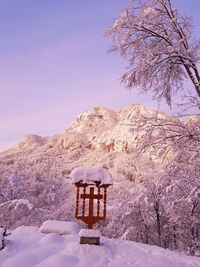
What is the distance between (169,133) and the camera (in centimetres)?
580

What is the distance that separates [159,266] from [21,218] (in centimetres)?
3155

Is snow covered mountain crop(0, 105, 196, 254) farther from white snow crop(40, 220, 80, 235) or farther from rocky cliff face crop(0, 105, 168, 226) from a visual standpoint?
white snow crop(40, 220, 80, 235)

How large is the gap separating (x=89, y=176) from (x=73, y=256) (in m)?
2.81

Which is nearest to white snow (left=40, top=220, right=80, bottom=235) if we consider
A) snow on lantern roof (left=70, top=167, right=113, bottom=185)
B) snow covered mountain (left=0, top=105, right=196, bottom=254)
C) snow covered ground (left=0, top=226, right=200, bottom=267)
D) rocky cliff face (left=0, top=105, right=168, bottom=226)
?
snow covered ground (left=0, top=226, right=200, bottom=267)

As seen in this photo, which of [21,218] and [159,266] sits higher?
[159,266]

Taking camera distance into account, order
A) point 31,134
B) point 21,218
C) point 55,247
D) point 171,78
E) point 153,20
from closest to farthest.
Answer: point 153,20
point 171,78
point 55,247
point 21,218
point 31,134

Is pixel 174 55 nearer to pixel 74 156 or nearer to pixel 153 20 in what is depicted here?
pixel 153 20

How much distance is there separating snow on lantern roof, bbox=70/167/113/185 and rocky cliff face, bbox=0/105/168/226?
371 cm

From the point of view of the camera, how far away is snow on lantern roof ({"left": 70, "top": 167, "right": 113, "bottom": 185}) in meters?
9.12

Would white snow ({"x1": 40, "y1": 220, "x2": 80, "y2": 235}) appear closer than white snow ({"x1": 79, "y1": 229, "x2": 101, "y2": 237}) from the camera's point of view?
No

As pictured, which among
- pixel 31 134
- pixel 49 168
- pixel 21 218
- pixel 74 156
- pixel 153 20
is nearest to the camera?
pixel 153 20

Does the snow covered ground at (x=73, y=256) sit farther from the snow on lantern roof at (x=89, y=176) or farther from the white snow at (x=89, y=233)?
the snow on lantern roof at (x=89, y=176)

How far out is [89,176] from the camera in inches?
362

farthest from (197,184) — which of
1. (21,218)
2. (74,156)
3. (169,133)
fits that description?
(74,156)
